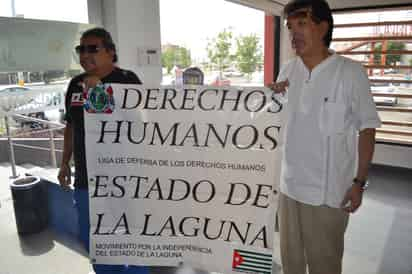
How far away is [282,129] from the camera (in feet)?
4.65

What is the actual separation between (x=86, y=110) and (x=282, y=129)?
0.91 m

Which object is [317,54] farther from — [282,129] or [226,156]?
[226,156]

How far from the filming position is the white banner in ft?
4.78

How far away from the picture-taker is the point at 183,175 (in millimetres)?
1518

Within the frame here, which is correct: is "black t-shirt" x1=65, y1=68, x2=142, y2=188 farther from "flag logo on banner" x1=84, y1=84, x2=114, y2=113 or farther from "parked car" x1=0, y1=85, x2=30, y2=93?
"parked car" x1=0, y1=85, x2=30, y2=93

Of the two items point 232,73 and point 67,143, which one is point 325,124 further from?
point 232,73

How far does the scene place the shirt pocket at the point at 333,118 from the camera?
1.30m

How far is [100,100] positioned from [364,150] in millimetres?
1186

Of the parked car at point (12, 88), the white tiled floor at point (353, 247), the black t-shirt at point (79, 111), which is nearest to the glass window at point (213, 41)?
the black t-shirt at point (79, 111)

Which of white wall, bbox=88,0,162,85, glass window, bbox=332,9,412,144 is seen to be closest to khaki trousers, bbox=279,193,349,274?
white wall, bbox=88,0,162,85

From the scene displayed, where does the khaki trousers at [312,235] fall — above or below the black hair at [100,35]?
below

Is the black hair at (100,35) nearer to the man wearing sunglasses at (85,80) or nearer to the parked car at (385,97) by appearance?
the man wearing sunglasses at (85,80)

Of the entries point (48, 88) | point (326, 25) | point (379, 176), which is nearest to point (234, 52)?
point (379, 176)

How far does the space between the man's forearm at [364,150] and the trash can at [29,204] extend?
101 inches
